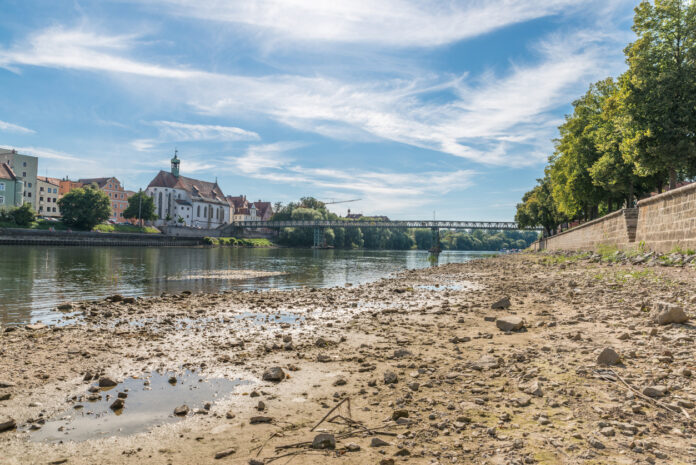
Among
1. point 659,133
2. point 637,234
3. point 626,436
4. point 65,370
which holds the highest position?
point 659,133

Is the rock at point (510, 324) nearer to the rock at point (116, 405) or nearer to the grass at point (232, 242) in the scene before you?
the rock at point (116, 405)

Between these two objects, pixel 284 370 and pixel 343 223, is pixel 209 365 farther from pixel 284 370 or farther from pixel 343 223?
pixel 343 223

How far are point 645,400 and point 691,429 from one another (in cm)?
81

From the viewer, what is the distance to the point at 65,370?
8.65 meters

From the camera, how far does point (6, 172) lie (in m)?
118

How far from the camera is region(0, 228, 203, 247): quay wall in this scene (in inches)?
3492

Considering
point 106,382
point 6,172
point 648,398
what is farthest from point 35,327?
point 6,172

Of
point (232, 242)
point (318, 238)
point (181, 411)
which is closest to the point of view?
point (181, 411)

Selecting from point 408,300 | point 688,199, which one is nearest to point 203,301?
point 408,300

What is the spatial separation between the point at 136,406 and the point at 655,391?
299 inches

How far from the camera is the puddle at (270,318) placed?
14.3m

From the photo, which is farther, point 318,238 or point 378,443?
point 318,238

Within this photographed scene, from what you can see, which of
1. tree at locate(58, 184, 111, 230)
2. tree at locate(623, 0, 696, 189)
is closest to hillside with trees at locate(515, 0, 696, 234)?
tree at locate(623, 0, 696, 189)

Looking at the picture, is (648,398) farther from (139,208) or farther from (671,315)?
(139,208)
